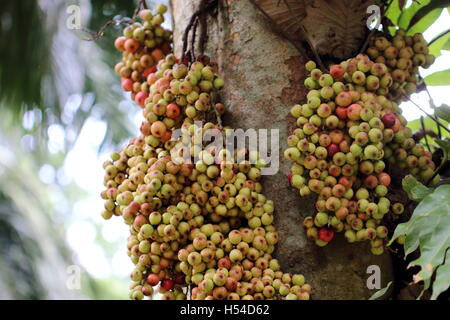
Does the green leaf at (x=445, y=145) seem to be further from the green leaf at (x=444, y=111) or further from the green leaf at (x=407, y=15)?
the green leaf at (x=407, y=15)

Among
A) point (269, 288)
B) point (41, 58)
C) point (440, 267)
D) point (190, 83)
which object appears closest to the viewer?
point (440, 267)

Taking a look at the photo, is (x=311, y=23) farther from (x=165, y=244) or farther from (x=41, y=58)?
(x=41, y=58)

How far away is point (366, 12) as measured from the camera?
1.73m

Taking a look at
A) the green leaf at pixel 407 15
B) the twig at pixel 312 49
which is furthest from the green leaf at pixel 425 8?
the twig at pixel 312 49

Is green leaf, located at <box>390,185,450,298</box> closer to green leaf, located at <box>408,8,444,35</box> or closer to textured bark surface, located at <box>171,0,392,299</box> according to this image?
textured bark surface, located at <box>171,0,392,299</box>

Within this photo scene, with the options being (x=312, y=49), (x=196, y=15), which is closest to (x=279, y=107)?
(x=312, y=49)

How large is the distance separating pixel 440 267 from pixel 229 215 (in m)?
0.58

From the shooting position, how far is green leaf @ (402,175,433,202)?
4.82ft

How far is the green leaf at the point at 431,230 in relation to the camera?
50.8 inches

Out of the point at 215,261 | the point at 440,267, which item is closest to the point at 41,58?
the point at 215,261

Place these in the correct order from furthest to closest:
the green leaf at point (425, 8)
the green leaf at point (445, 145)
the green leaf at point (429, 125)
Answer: the green leaf at point (429, 125)
the green leaf at point (425, 8)
the green leaf at point (445, 145)

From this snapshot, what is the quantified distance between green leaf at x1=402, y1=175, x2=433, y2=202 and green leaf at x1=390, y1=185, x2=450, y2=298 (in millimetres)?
81

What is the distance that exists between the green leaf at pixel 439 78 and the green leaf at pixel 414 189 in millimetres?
839
